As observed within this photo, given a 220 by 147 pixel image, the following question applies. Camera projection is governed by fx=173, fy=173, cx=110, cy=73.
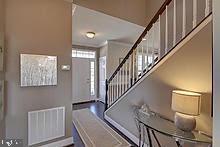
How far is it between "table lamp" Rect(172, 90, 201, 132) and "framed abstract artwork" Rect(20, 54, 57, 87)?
2.14m

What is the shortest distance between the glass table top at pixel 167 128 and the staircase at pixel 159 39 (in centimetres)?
80

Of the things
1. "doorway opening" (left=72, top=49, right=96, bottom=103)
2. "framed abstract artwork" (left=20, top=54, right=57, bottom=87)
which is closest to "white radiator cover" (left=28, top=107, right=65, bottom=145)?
"framed abstract artwork" (left=20, top=54, right=57, bottom=87)

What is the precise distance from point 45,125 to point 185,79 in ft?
7.84

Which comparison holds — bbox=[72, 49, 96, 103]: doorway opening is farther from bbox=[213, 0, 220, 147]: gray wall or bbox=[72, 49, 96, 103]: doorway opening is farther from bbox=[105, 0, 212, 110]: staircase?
bbox=[213, 0, 220, 147]: gray wall

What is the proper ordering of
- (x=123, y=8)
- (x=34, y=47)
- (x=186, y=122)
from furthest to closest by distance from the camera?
1. (x=123, y=8)
2. (x=34, y=47)
3. (x=186, y=122)

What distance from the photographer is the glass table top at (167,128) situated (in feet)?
5.68

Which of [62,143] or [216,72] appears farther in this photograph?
[62,143]

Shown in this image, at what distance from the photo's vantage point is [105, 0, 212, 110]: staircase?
99.6 inches

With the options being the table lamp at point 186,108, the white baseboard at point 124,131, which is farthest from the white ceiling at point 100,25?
the table lamp at point 186,108

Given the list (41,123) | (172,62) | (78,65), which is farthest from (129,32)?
(41,123)

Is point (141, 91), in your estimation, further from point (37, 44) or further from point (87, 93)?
point (87, 93)

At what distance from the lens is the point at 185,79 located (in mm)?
2125

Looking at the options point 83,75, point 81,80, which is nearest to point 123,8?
point 83,75

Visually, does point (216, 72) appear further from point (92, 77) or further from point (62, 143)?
point (92, 77)
